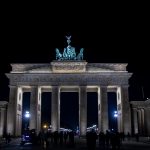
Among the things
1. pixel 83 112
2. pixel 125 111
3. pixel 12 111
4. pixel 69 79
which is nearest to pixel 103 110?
pixel 83 112

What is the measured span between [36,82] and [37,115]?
→ 7.55m

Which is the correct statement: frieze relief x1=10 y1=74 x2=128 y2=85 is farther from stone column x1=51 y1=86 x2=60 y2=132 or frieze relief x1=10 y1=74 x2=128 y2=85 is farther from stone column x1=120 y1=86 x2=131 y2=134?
stone column x1=51 y1=86 x2=60 y2=132

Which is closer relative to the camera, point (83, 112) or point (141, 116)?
point (83, 112)

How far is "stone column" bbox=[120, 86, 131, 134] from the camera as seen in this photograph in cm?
7543

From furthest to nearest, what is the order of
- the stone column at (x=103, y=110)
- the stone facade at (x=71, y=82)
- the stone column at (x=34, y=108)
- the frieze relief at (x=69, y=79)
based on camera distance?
the frieze relief at (x=69, y=79)
the stone facade at (x=71, y=82)
the stone column at (x=34, y=108)
the stone column at (x=103, y=110)

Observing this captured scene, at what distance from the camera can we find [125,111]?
249 feet

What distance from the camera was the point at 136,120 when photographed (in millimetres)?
80500

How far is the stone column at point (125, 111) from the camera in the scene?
7543 cm

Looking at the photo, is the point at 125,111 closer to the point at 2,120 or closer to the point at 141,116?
the point at 141,116

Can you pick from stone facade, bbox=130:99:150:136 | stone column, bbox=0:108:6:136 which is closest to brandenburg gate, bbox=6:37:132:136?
stone column, bbox=0:108:6:136

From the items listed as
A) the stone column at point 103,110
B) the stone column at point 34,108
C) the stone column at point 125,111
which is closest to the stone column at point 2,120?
the stone column at point 34,108

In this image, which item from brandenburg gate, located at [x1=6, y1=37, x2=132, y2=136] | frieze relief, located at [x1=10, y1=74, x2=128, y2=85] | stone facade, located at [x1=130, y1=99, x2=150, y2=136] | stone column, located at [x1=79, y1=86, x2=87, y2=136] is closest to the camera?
stone column, located at [x1=79, y1=86, x2=87, y2=136]

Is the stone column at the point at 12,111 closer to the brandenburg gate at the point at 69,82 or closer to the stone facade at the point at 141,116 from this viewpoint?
the brandenburg gate at the point at 69,82

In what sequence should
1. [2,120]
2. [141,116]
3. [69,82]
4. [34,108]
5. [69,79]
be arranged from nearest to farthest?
[34,108] < [69,82] < [69,79] < [2,120] < [141,116]
